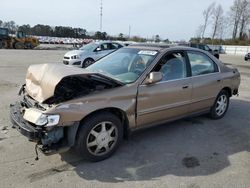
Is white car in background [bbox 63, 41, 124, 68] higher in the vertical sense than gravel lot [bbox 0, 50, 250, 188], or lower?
higher

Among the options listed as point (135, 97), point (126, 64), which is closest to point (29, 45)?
point (126, 64)

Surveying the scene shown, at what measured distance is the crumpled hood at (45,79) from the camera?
3.56 m

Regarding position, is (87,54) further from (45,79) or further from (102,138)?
(102,138)

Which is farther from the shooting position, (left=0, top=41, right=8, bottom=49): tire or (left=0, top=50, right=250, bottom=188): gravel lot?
(left=0, top=41, right=8, bottom=49): tire

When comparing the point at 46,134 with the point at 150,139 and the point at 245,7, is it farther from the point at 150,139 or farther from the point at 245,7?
the point at 245,7

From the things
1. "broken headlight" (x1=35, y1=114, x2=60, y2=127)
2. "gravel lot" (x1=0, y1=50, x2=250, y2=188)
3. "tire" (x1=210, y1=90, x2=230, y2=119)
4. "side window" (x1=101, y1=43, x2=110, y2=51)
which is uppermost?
"side window" (x1=101, y1=43, x2=110, y2=51)

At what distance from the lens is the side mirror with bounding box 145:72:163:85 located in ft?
13.6

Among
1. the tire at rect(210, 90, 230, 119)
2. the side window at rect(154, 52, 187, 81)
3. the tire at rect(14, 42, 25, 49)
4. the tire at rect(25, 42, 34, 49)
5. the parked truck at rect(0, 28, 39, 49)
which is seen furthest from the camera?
the tire at rect(25, 42, 34, 49)

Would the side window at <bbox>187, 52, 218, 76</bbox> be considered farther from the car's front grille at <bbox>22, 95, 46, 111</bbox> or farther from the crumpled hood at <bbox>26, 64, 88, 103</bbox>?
the car's front grille at <bbox>22, 95, 46, 111</bbox>

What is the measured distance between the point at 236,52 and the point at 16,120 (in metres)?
52.4

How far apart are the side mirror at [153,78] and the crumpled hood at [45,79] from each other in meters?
0.98

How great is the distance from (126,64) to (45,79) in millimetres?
1523

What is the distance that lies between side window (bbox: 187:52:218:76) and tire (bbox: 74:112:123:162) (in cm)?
203

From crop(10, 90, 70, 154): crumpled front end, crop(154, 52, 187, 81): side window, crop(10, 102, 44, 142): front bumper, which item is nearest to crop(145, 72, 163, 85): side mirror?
crop(154, 52, 187, 81): side window
